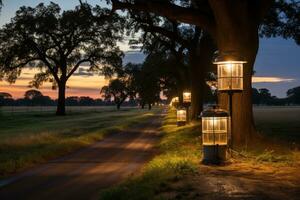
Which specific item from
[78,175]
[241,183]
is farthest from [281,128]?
[241,183]

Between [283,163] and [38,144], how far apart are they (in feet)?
43.6

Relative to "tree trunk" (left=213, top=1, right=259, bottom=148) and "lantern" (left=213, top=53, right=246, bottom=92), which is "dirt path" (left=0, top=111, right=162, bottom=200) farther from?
"lantern" (left=213, top=53, right=246, bottom=92)

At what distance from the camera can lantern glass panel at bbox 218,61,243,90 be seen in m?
16.1

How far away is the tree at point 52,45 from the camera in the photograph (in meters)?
64.6

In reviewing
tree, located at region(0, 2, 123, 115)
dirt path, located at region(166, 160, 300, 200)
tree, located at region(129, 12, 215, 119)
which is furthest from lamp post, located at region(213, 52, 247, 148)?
tree, located at region(0, 2, 123, 115)

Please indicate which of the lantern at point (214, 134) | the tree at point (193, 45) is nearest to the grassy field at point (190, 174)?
the lantern at point (214, 134)

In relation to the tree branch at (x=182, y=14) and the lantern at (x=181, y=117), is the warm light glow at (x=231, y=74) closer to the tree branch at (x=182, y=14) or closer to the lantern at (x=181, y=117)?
the tree branch at (x=182, y=14)

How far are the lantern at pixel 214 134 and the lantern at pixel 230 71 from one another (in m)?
1.49

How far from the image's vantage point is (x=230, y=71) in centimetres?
1609

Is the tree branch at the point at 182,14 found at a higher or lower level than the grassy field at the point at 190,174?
higher

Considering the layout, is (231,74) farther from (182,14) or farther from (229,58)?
(182,14)

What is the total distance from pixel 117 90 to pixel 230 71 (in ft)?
455

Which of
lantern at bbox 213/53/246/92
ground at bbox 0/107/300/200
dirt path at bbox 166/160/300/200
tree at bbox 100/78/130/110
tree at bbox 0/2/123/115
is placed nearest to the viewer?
dirt path at bbox 166/160/300/200

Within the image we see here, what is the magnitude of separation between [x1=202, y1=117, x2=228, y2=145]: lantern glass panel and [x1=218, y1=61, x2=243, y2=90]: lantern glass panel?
1.58 m
